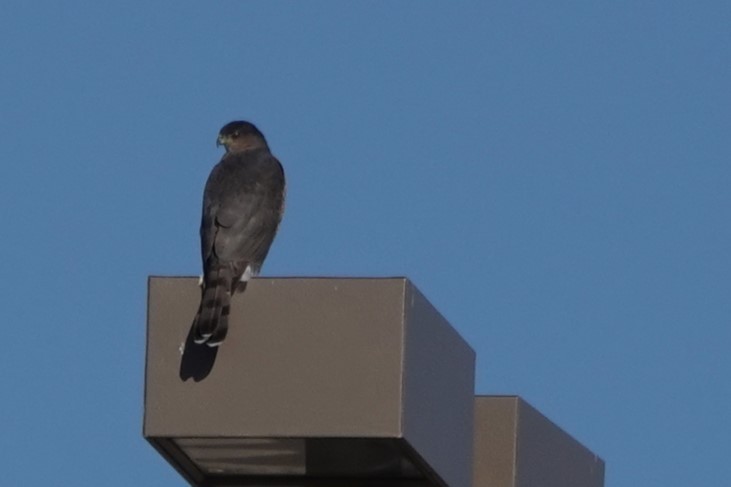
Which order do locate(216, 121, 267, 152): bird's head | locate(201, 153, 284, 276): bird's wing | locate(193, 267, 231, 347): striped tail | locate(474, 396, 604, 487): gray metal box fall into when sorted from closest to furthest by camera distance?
locate(193, 267, 231, 347): striped tail, locate(474, 396, 604, 487): gray metal box, locate(201, 153, 284, 276): bird's wing, locate(216, 121, 267, 152): bird's head

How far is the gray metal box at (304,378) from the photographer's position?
17.9 ft

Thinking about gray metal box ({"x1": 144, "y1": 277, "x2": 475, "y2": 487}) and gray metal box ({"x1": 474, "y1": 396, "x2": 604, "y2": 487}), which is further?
gray metal box ({"x1": 474, "y1": 396, "x2": 604, "y2": 487})

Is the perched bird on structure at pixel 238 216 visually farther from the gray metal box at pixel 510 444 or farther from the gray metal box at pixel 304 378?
the gray metal box at pixel 510 444

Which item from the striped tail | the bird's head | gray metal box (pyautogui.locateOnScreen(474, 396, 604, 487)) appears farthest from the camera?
the bird's head

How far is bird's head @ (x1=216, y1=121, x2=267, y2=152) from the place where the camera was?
29.9 ft

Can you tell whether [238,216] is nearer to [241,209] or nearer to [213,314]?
[241,209]

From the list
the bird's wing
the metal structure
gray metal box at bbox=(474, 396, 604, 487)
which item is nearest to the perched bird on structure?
the bird's wing

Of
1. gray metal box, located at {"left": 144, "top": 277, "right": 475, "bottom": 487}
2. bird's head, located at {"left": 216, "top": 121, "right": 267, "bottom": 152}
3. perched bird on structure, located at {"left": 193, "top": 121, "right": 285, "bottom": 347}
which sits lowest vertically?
gray metal box, located at {"left": 144, "top": 277, "right": 475, "bottom": 487}

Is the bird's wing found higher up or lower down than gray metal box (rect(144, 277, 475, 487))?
higher up

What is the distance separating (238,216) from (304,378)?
212 cm

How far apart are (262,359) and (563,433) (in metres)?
2.20

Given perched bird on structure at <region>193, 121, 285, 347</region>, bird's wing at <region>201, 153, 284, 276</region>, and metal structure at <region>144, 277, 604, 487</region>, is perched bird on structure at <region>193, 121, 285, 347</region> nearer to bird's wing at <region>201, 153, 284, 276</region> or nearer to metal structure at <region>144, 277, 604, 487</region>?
bird's wing at <region>201, 153, 284, 276</region>

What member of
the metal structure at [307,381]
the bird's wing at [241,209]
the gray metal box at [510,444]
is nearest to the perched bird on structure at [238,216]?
the bird's wing at [241,209]

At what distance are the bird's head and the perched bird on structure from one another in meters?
0.02
